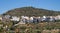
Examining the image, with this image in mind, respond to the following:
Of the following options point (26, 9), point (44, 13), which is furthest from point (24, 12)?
point (44, 13)

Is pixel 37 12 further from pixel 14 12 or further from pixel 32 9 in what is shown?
pixel 14 12

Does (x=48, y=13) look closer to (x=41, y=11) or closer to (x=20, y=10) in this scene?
(x=41, y=11)

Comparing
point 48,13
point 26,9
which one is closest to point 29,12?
point 26,9

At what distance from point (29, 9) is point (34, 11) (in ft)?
8.90

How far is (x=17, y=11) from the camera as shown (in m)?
114

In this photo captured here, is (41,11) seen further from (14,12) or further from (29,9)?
(14,12)

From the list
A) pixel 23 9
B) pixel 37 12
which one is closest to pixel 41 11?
pixel 37 12

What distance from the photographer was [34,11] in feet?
370

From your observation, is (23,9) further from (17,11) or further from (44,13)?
(44,13)

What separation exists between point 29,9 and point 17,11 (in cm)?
624

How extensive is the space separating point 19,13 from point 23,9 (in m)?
2.85

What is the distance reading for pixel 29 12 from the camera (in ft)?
361

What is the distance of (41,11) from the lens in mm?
111125

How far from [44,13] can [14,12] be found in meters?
16.3
